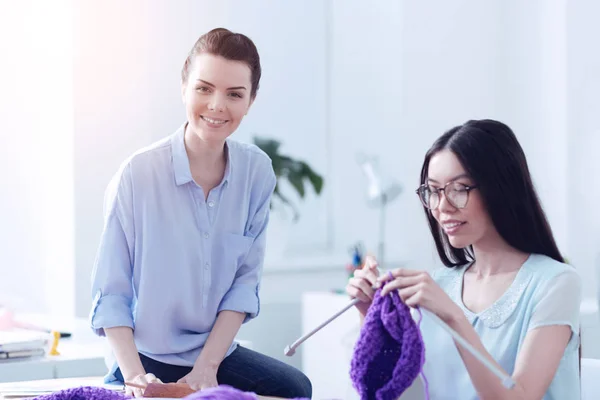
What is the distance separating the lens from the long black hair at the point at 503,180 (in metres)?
1.55

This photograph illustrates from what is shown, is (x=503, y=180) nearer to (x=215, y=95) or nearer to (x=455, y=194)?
(x=455, y=194)

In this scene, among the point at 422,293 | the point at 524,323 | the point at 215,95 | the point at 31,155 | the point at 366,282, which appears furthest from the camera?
the point at 31,155

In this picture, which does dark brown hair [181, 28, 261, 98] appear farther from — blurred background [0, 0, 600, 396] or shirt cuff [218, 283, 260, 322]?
blurred background [0, 0, 600, 396]

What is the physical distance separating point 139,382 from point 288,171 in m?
2.25

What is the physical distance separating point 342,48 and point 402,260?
1.08m

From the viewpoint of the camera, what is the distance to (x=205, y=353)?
1.82 metres

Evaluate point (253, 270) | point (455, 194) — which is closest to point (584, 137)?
point (253, 270)

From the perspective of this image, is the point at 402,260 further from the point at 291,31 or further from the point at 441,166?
the point at 441,166

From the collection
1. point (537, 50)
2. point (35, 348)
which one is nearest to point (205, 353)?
point (35, 348)

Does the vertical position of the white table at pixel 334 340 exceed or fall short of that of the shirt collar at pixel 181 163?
it falls short

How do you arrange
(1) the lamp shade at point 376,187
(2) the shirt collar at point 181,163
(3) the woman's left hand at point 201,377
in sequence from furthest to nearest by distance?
1. (1) the lamp shade at point 376,187
2. (2) the shirt collar at point 181,163
3. (3) the woman's left hand at point 201,377

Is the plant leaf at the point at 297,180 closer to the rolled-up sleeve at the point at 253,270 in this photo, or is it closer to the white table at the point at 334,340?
the white table at the point at 334,340

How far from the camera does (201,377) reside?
178 cm

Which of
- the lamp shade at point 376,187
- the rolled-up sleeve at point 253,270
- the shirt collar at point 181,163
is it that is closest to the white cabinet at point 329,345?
the lamp shade at point 376,187
